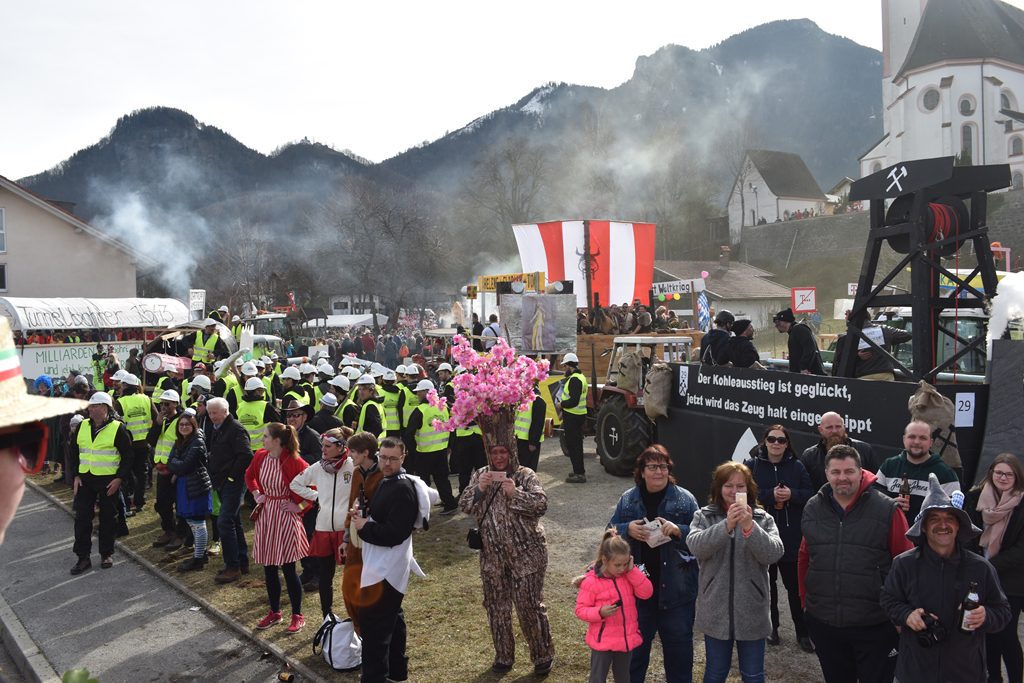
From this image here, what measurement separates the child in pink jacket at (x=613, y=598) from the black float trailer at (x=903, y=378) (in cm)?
327

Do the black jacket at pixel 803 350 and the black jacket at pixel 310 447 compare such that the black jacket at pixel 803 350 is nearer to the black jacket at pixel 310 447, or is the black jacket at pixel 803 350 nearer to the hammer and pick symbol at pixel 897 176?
the hammer and pick symbol at pixel 897 176

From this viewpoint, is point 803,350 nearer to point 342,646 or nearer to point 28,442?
point 342,646

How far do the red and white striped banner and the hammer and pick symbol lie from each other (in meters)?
14.1

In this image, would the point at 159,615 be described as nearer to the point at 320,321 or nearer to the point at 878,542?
the point at 878,542

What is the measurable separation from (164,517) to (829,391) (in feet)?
24.2

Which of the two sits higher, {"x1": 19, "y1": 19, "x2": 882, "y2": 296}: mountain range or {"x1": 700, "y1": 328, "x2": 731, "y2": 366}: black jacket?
{"x1": 19, "y1": 19, "x2": 882, "y2": 296}: mountain range

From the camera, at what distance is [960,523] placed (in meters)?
3.97

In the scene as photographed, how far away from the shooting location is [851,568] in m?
4.46

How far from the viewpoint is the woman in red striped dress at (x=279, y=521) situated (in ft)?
22.3

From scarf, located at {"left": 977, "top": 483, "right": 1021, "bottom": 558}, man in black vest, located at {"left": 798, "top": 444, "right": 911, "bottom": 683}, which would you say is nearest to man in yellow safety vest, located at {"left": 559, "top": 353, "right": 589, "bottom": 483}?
scarf, located at {"left": 977, "top": 483, "right": 1021, "bottom": 558}

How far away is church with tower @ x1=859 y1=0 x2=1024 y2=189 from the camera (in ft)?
177

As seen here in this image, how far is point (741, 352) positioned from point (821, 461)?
353 centimetres

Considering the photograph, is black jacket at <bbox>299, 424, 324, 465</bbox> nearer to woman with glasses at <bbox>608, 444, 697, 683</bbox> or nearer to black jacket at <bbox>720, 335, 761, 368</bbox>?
woman with glasses at <bbox>608, 444, 697, 683</bbox>

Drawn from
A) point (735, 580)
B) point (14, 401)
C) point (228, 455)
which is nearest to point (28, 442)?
point (14, 401)
